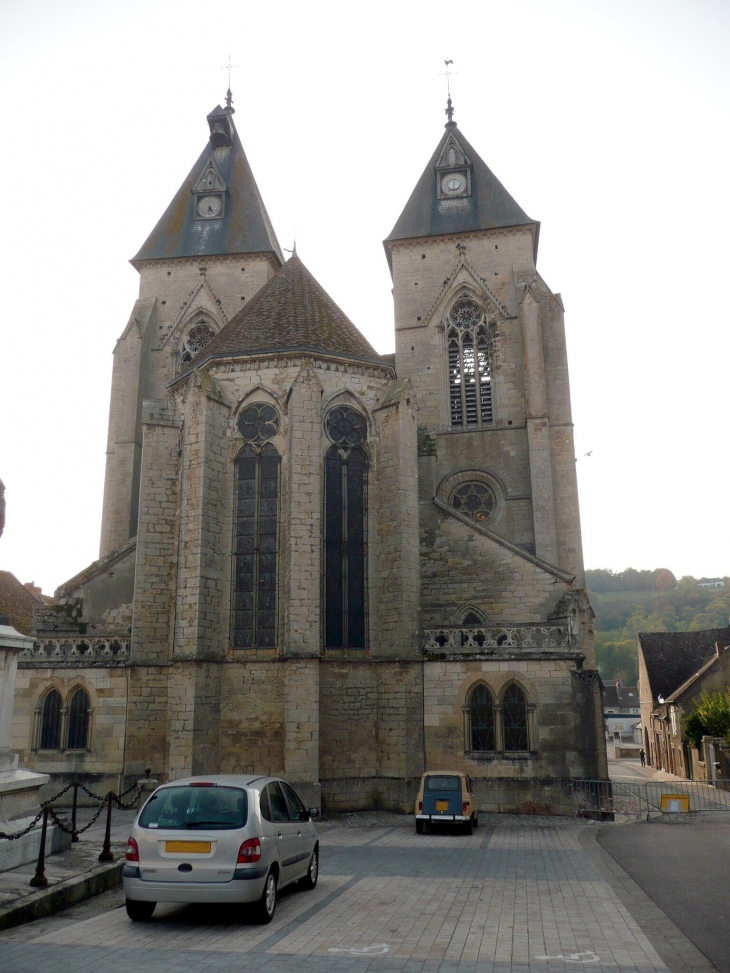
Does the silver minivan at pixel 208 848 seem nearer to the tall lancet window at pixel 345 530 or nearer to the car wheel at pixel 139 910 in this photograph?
the car wheel at pixel 139 910

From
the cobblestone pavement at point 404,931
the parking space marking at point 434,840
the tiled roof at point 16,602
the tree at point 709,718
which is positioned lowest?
the parking space marking at point 434,840

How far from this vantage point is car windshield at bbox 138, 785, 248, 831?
7.16 m

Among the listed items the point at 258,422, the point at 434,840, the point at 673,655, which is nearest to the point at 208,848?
the point at 434,840

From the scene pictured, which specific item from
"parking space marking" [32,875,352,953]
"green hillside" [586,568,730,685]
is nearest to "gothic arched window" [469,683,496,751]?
"parking space marking" [32,875,352,953]

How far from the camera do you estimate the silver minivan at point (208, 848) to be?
6875 millimetres

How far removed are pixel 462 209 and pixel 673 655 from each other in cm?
2406

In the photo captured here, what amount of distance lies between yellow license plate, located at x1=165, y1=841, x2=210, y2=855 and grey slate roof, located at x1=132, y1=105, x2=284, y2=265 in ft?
84.9

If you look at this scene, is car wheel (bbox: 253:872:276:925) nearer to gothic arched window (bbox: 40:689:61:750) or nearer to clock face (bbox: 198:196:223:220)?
gothic arched window (bbox: 40:689:61:750)

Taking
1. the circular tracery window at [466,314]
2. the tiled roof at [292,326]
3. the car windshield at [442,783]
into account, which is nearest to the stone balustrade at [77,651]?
the tiled roof at [292,326]

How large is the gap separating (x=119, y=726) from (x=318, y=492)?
6.56m

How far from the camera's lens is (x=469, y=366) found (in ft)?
93.0

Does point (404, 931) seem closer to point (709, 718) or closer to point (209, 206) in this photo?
point (709, 718)

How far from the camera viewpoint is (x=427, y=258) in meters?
29.6

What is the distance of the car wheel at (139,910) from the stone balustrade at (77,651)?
11.1 metres
